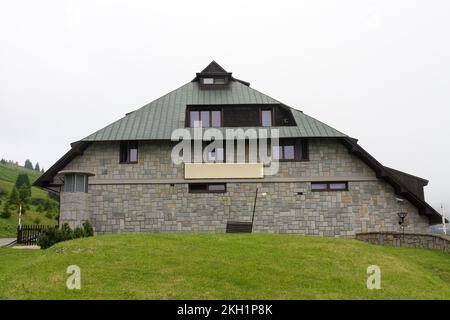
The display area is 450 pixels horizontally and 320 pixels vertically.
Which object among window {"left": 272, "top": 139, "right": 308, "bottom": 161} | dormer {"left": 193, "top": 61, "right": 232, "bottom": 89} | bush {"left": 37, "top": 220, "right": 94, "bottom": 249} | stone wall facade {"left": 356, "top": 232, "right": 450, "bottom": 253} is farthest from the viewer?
dormer {"left": 193, "top": 61, "right": 232, "bottom": 89}

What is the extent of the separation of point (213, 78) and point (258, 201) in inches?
321

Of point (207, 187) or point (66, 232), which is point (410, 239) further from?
point (66, 232)

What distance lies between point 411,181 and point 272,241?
1275 cm

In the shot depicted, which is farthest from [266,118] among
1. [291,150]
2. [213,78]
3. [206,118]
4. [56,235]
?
[56,235]

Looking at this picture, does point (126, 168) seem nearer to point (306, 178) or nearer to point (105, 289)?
point (306, 178)

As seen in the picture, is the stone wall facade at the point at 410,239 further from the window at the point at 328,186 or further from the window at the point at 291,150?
the window at the point at 291,150

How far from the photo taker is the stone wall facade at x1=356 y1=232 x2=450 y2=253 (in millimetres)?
17844

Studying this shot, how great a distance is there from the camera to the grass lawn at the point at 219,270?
10016 millimetres

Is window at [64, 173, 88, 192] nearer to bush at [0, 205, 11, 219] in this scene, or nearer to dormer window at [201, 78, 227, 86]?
dormer window at [201, 78, 227, 86]

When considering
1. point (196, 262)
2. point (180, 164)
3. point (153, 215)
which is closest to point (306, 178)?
point (180, 164)

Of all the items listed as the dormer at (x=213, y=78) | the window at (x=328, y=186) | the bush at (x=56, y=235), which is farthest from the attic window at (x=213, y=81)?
the bush at (x=56, y=235)

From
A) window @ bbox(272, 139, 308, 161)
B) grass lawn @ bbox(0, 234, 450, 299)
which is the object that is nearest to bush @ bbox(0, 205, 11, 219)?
grass lawn @ bbox(0, 234, 450, 299)

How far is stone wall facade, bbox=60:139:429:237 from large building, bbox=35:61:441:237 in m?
0.05

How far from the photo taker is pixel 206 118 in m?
24.5
